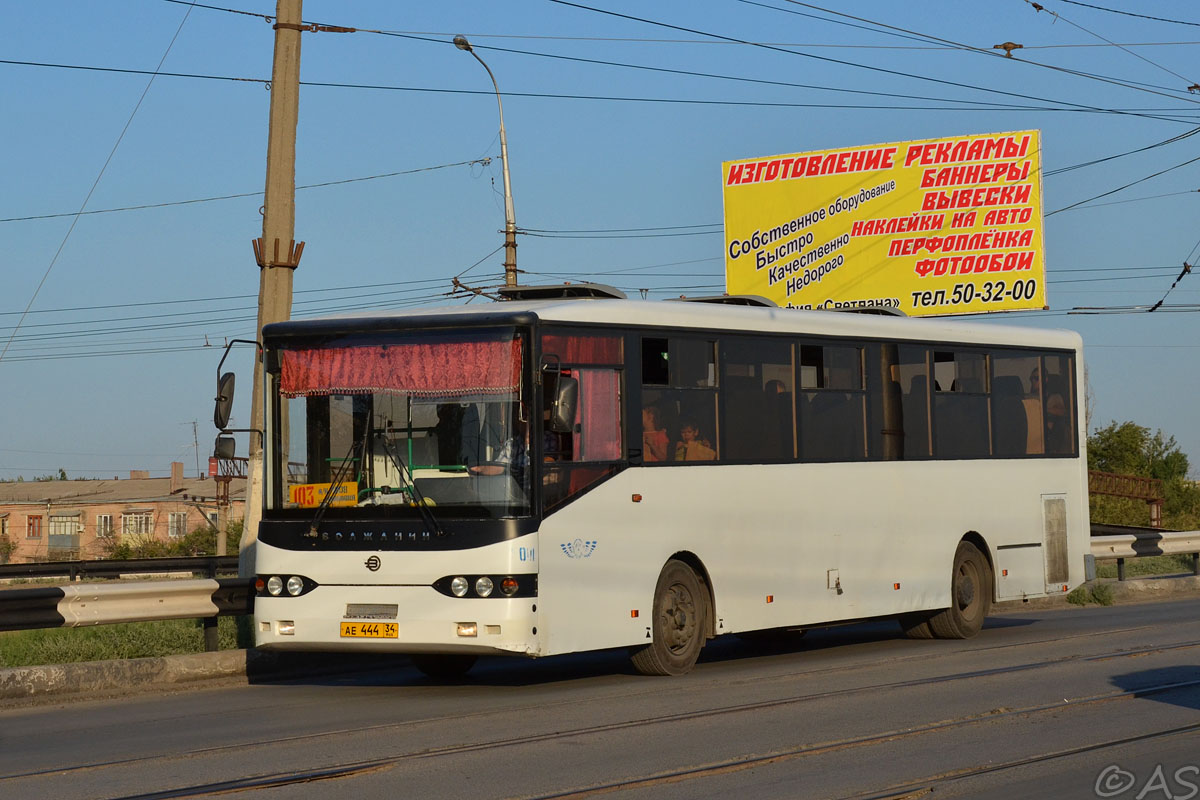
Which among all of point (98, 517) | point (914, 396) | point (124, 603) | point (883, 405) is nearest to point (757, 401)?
point (883, 405)

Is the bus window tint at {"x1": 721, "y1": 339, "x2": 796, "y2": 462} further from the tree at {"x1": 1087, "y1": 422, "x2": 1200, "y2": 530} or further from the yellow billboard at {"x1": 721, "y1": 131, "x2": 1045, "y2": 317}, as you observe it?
the tree at {"x1": 1087, "y1": 422, "x2": 1200, "y2": 530}

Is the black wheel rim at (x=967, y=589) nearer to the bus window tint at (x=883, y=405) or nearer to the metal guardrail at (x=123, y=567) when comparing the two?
the bus window tint at (x=883, y=405)

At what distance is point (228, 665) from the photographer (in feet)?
47.3

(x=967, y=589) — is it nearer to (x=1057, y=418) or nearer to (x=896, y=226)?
(x=1057, y=418)

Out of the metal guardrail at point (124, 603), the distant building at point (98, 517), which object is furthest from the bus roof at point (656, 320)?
the distant building at point (98, 517)

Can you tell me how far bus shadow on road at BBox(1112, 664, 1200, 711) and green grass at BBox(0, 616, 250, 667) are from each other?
8.10 m

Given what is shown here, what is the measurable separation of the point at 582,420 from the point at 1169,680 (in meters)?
4.97

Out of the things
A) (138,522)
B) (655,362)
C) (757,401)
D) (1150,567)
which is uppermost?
(655,362)

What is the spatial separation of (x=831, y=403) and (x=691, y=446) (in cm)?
221

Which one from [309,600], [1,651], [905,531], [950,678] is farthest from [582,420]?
[1,651]

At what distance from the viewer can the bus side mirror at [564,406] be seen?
1241 cm

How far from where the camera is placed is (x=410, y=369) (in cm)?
1279

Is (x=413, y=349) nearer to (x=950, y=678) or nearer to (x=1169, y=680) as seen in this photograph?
(x=950, y=678)

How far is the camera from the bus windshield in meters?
12.5
